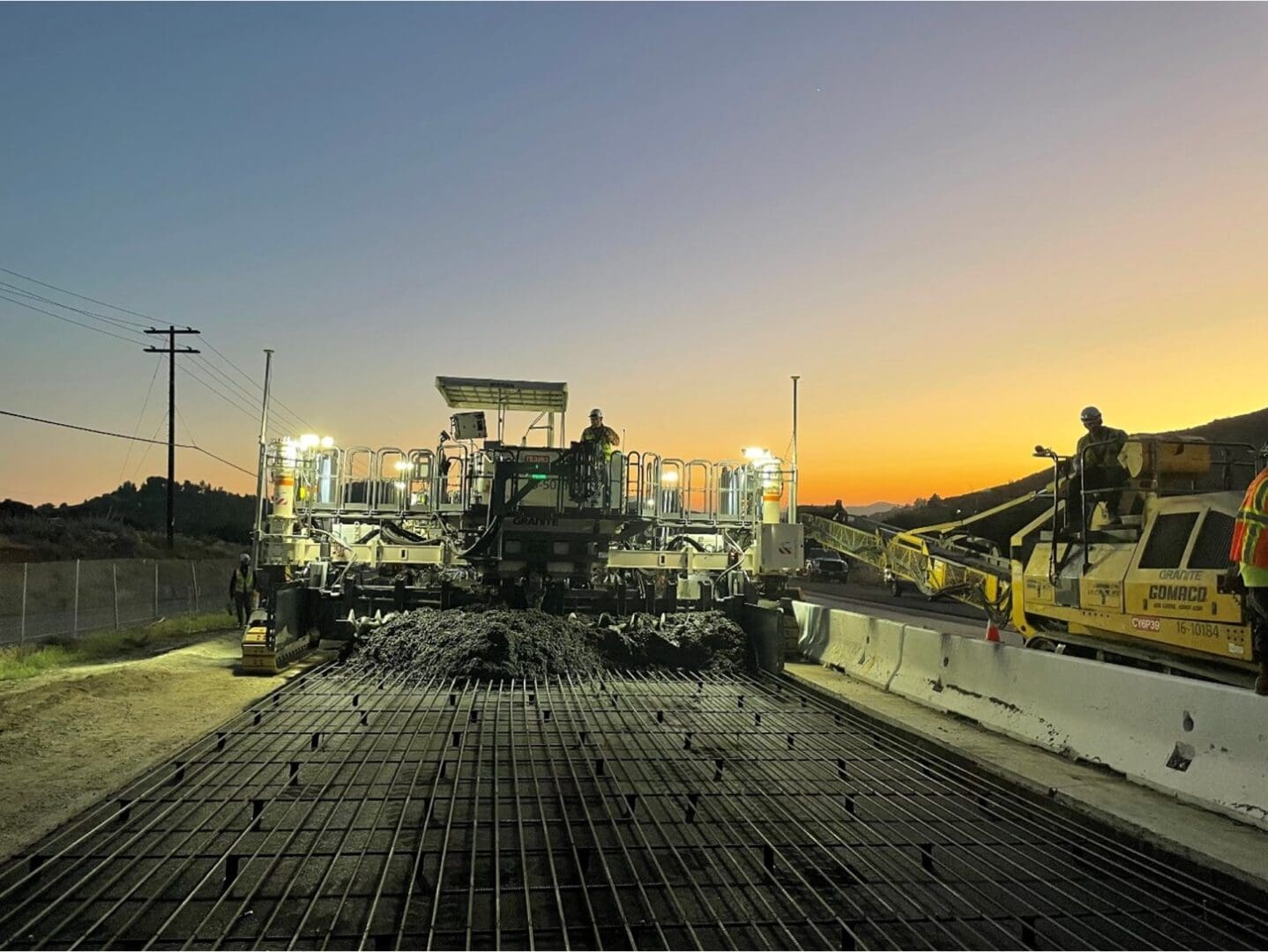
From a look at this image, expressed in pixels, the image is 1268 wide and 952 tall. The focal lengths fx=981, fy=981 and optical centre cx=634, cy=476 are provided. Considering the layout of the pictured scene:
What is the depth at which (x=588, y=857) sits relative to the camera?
18.3ft

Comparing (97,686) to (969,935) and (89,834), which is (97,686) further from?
(969,935)

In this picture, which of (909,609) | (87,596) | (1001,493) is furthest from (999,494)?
(87,596)

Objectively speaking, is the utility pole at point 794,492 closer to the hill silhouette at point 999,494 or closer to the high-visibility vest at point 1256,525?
the high-visibility vest at point 1256,525

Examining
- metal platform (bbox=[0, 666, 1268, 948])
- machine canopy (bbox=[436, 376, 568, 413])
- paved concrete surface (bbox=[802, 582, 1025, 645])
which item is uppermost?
machine canopy (bbox=[436, 376, 568, 413])

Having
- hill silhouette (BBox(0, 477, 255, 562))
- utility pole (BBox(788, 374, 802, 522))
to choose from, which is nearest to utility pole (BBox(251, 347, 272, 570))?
utility pole (BBox(788, 374, 802, 522))

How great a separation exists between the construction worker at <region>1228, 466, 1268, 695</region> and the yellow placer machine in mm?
641

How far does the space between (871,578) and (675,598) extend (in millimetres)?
45451

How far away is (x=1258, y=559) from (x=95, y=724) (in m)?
10.3

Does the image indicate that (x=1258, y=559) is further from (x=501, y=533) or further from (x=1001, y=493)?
(x=1001, y=493)

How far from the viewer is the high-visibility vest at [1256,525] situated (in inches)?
252

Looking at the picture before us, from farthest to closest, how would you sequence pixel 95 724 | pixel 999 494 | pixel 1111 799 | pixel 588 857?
pixel 999 494 → pixel 95 724 → pixel 1111 799 → pixel 588 857

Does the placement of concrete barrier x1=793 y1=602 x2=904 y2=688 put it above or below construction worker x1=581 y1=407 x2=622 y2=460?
below

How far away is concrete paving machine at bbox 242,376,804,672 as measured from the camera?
14266 mm

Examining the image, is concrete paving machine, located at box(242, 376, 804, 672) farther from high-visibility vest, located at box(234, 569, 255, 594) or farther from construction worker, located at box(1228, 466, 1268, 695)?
construction worker, located at box(1228, 466, 1268, 695)
